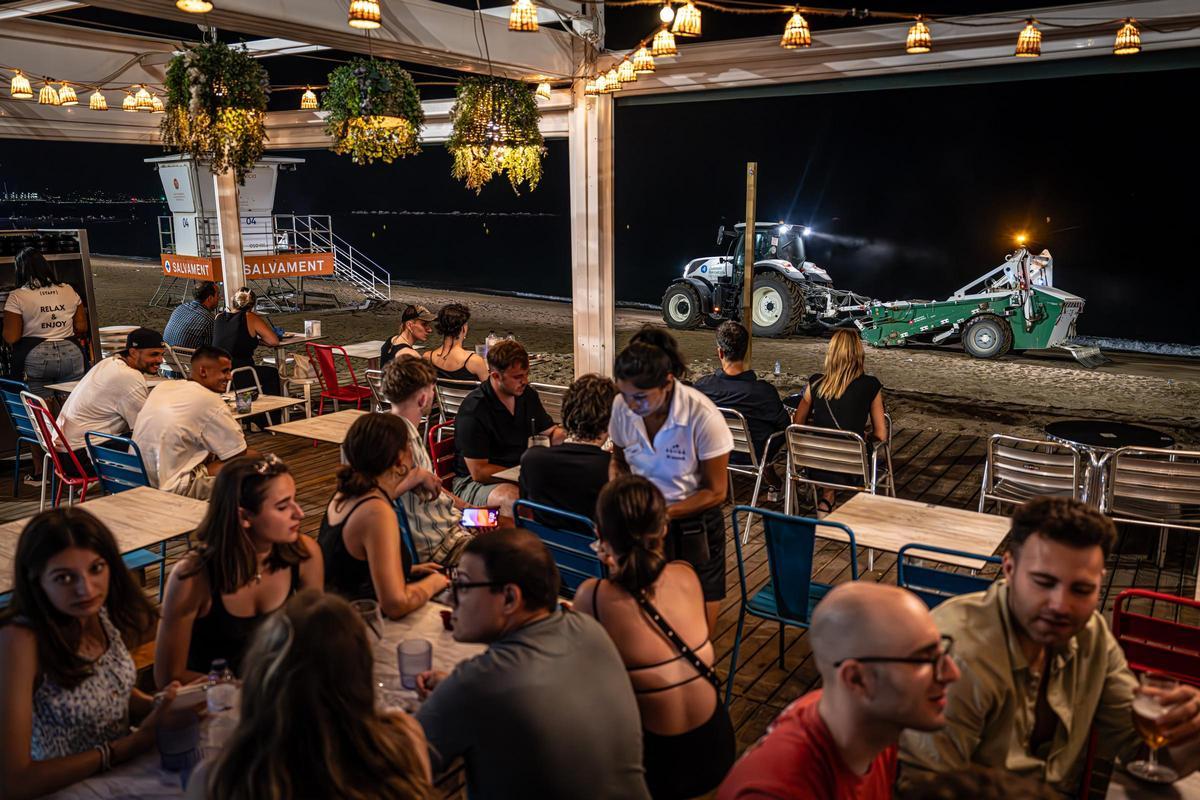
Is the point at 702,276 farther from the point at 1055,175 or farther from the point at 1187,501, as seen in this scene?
the point at 1187,501

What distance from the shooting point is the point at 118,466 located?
480 centimetres

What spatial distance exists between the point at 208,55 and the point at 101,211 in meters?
73.8

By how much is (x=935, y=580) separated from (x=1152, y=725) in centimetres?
133

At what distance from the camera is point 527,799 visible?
1.87m

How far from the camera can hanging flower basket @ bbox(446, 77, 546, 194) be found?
23.5 ft

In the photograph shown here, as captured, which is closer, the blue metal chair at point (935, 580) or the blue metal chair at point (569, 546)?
the blue metal chair at point (935, 580)

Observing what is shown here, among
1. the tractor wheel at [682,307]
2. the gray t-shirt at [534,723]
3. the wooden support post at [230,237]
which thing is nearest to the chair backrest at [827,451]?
the gray t-shirt at [534,723]

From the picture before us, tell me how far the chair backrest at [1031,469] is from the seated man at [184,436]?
4383 millimetres

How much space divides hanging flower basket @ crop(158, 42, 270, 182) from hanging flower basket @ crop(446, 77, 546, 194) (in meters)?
1.53

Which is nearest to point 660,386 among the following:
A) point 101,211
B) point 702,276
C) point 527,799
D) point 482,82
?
point 527,799

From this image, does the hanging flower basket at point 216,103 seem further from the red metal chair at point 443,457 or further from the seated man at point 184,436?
→ the red metal chair at point 443,457

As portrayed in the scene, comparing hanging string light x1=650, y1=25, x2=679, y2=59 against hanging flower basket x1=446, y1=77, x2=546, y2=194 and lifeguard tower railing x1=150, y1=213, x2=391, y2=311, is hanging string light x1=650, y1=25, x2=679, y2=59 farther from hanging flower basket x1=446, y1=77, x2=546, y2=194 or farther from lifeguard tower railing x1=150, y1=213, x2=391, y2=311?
lifeguard tower railing x1=150, y1=213, x2=391, y2=311

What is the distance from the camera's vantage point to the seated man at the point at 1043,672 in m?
2.04

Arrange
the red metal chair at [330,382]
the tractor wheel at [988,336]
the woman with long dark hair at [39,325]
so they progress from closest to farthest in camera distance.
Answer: the woman with long dark hair at [39,325]
the red metal chair at [330,382]
the tractor wheel at [988,336]
